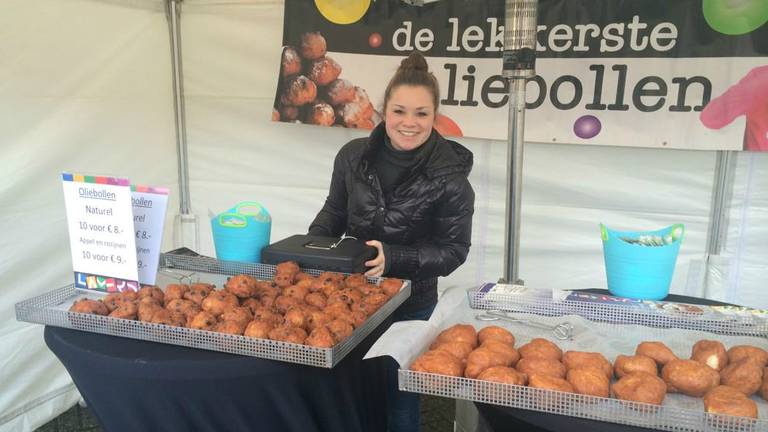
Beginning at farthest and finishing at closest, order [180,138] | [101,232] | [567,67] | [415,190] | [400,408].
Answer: [180,138] < [567,67] < [415,190] < [400,408] < [101,232]

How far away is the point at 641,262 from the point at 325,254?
3.23ft

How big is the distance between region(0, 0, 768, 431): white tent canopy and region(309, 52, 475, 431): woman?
120 cm

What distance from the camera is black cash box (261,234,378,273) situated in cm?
184

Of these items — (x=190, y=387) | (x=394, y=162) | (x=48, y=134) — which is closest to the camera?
(x=190, y=387)

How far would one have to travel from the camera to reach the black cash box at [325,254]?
6.02 ft

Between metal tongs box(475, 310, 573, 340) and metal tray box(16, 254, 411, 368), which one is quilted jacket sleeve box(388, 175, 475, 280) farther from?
metal tongs box(475, 310, 573, 340)

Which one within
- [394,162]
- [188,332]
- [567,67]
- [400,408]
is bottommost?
[400,408]

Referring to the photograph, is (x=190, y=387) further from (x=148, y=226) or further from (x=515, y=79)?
(x=515, y=79)

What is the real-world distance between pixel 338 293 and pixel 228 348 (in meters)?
0.38

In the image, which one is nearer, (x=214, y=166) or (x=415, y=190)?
(x=415, y=190)

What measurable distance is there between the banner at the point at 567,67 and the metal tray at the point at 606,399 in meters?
1.73

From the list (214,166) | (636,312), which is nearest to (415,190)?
(636,312)

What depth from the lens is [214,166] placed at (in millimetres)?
3998

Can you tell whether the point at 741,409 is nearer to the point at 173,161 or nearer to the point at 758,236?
the point at 758,236
